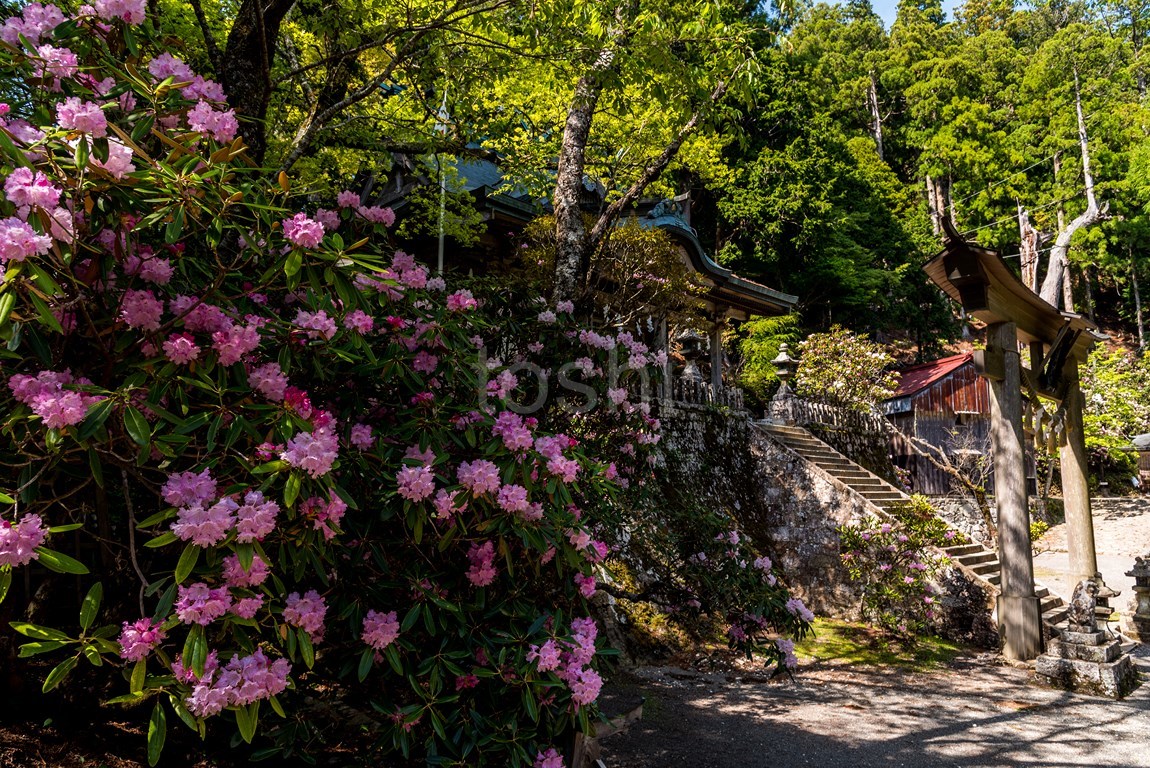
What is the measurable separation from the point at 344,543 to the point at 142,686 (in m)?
0.90

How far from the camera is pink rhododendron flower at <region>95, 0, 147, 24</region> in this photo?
85.1 inches

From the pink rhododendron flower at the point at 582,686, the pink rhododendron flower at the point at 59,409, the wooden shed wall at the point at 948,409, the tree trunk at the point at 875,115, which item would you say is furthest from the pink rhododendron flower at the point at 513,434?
the tree trunk at the point at 875,115

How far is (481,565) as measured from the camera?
2568mm

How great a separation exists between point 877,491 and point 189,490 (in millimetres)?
12804

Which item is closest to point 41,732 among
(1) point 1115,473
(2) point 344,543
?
(2) point 344,543

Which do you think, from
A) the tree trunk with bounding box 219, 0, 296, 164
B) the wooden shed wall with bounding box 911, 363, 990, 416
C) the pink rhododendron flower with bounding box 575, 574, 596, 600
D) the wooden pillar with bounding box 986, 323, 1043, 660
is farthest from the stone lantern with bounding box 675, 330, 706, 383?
the pink rhododendron flower with bounding box 575, 574, 596, 600

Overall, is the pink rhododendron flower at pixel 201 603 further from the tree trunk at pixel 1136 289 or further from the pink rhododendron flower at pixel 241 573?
the tree trunk at pixel 1136 289

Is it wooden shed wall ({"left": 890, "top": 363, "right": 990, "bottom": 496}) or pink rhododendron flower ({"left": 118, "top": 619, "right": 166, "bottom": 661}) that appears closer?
pink rhododendron flower ({"left": 118, "top": 619, "right": 166, "bottom": 661})

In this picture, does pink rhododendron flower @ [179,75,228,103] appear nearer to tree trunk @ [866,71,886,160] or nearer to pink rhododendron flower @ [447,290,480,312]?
pink rhododendron flower @ [447,290,480,312]

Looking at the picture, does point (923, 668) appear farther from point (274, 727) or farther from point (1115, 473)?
point (1115, 473)

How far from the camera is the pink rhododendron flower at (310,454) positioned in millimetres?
1827

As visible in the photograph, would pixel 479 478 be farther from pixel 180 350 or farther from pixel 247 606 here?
pixel 180 350

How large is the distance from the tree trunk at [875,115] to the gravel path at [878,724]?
32136 millimetres

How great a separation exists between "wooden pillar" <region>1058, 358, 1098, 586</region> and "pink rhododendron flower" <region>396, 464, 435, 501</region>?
985cm
